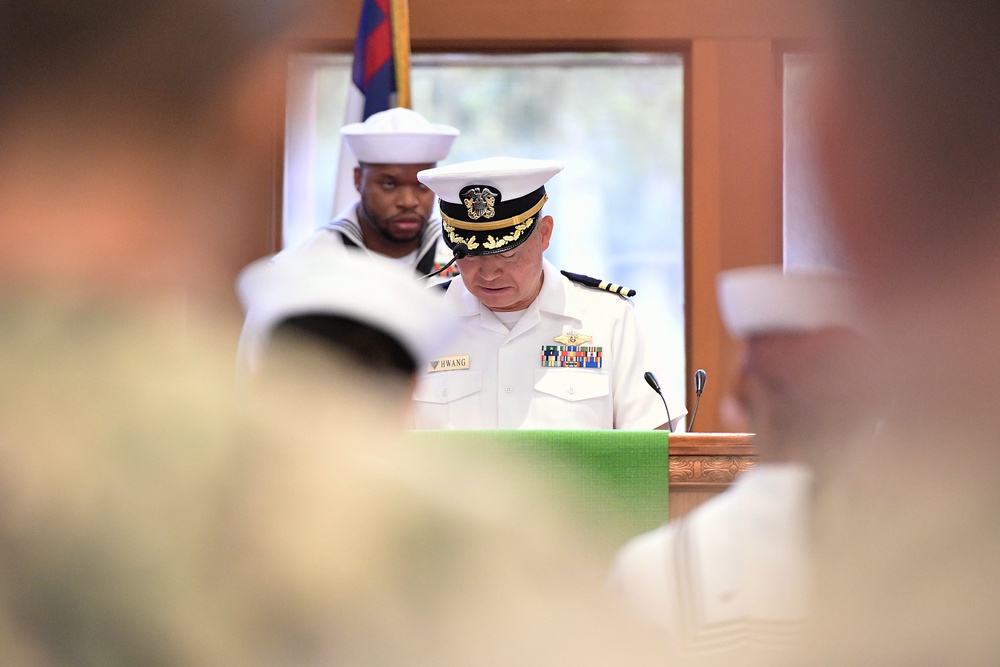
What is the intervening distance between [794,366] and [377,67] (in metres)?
3.17

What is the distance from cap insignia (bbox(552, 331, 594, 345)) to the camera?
2.48m

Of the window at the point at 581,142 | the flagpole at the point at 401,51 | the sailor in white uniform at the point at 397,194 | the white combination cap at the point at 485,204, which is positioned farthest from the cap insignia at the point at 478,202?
the window at the point at 581,142

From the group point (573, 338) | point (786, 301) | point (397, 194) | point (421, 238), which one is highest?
point (397, 194)

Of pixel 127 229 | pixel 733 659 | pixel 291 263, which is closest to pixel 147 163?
pixel 127 229

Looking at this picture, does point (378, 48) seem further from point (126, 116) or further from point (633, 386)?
point (126, 116)

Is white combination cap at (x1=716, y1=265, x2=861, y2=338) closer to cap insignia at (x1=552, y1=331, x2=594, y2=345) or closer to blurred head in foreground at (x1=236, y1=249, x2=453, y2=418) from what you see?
blurred head in foreground at (x1=236, y1=249, x2=453, y2=418)

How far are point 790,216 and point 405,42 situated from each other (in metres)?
3.18

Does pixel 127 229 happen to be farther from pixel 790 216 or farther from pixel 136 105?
pixel 790 216

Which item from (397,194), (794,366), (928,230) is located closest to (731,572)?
(794,366)

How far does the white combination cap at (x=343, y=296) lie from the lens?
60 centimetres

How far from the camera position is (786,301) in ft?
1.42

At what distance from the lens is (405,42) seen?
133 inches

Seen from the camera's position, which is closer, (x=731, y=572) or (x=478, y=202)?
(x=731, y=572)

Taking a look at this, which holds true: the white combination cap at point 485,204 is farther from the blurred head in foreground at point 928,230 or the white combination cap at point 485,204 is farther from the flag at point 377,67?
the blurred head in foreground at point 928,230
